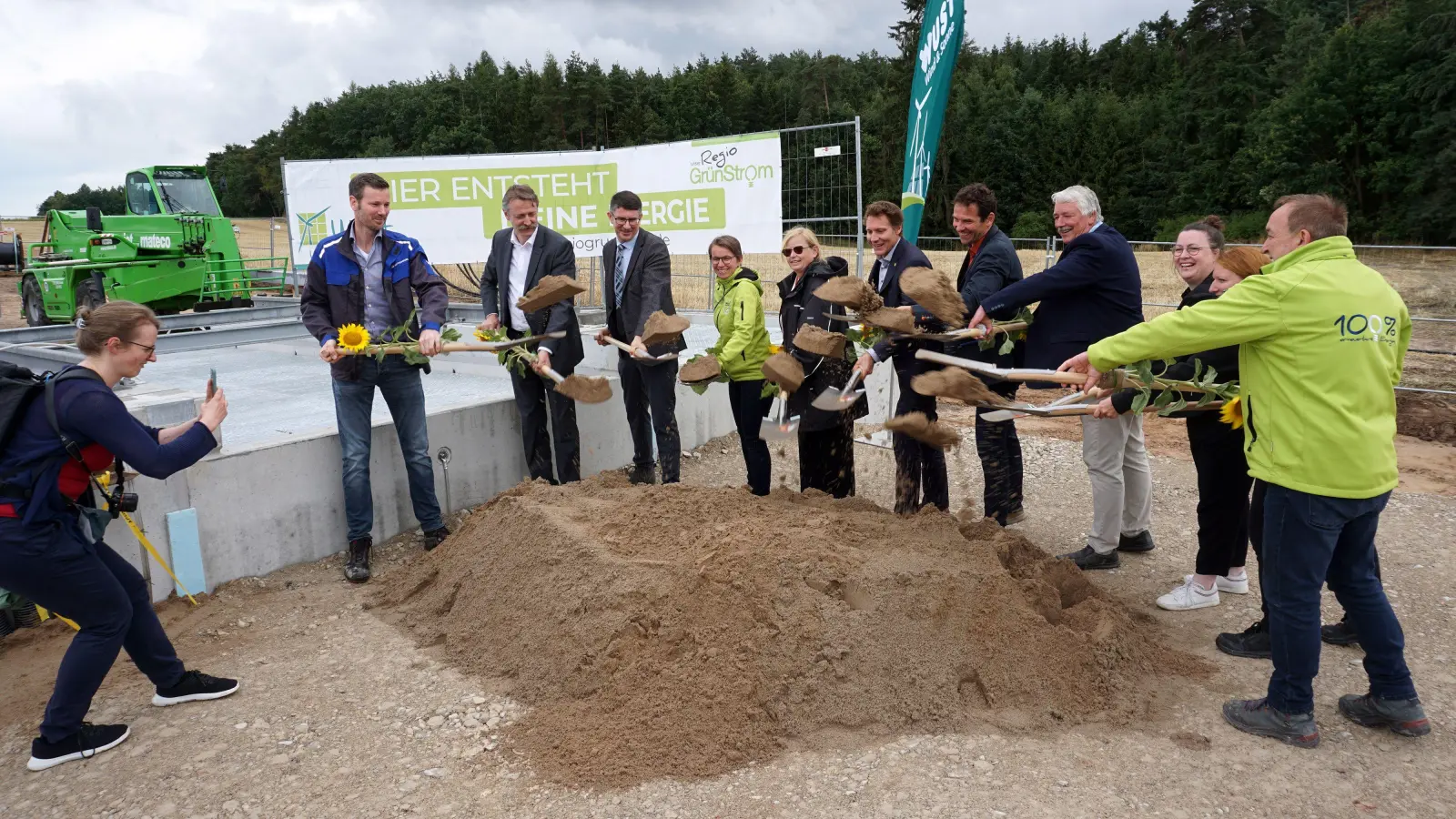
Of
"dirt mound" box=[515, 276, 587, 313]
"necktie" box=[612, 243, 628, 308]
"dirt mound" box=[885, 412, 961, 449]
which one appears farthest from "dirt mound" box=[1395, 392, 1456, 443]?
"dirt mound" box=[515, 276, 587, 313]

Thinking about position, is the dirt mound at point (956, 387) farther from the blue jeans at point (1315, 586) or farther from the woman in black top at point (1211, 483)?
the blue jeans at point (1315, 586)

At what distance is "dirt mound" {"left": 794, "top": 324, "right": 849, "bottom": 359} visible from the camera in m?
4.80

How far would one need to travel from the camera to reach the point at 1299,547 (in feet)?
10.4

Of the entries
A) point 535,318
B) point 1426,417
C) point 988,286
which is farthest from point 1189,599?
point 1426,417

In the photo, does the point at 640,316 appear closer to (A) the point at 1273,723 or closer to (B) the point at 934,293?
(B) the point at 934,293

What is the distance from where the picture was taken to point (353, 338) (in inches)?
191

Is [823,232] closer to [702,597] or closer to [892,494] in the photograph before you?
[892,494]

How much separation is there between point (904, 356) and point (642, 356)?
1.46 meters

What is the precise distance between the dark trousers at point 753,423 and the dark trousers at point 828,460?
0.23 m

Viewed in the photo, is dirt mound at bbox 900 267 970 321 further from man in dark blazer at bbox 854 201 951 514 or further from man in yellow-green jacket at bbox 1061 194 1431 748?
man in yellow-green jacket at bbox 1061 194 1431 748

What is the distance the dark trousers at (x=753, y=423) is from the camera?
5324mm

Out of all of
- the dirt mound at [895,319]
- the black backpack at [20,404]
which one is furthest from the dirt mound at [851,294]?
the black backpack at [20,404]

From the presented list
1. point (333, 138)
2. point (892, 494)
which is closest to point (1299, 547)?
point (892, 494)

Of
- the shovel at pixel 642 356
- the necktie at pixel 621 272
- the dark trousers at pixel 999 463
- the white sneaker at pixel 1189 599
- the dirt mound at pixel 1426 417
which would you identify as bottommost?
the dirt mound at pixel 1426 417
